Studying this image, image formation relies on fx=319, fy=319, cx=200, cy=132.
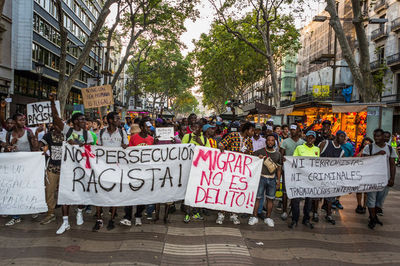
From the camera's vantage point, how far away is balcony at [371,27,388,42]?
100ft

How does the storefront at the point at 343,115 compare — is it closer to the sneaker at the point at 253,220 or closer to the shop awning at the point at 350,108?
the shop awning at the point at 350,108

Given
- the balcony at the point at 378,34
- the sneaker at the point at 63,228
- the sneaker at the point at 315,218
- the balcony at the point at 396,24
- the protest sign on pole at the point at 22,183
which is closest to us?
the sneaker at the point at 63,228

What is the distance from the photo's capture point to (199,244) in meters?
4.90

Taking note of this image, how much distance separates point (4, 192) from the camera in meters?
5.30

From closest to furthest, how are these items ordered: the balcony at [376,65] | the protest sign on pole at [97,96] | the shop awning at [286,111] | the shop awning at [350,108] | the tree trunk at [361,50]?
the tree trunk at [361,50] < the protest sign on pole at [97,96] < the shop awning at [350,108] < the shop awning at [286,111] < the balcony at [376,65]

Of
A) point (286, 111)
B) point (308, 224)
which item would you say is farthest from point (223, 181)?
point (286, 111)

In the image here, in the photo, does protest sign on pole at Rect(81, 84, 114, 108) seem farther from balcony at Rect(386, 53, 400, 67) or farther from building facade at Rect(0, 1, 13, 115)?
balcony at Rect(386, 53, 400, 67)

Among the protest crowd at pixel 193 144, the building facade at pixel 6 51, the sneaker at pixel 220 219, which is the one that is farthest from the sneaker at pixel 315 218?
the building facade at pixel 6 51

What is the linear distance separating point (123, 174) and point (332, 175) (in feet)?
12.9

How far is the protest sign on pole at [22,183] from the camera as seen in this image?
5258mm

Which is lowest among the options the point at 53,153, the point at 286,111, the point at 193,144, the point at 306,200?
the point at 306,200

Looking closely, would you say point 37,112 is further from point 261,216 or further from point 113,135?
point 261,216

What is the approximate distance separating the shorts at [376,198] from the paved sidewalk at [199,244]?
0.46 meters

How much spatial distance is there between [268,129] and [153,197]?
12.4 ft
